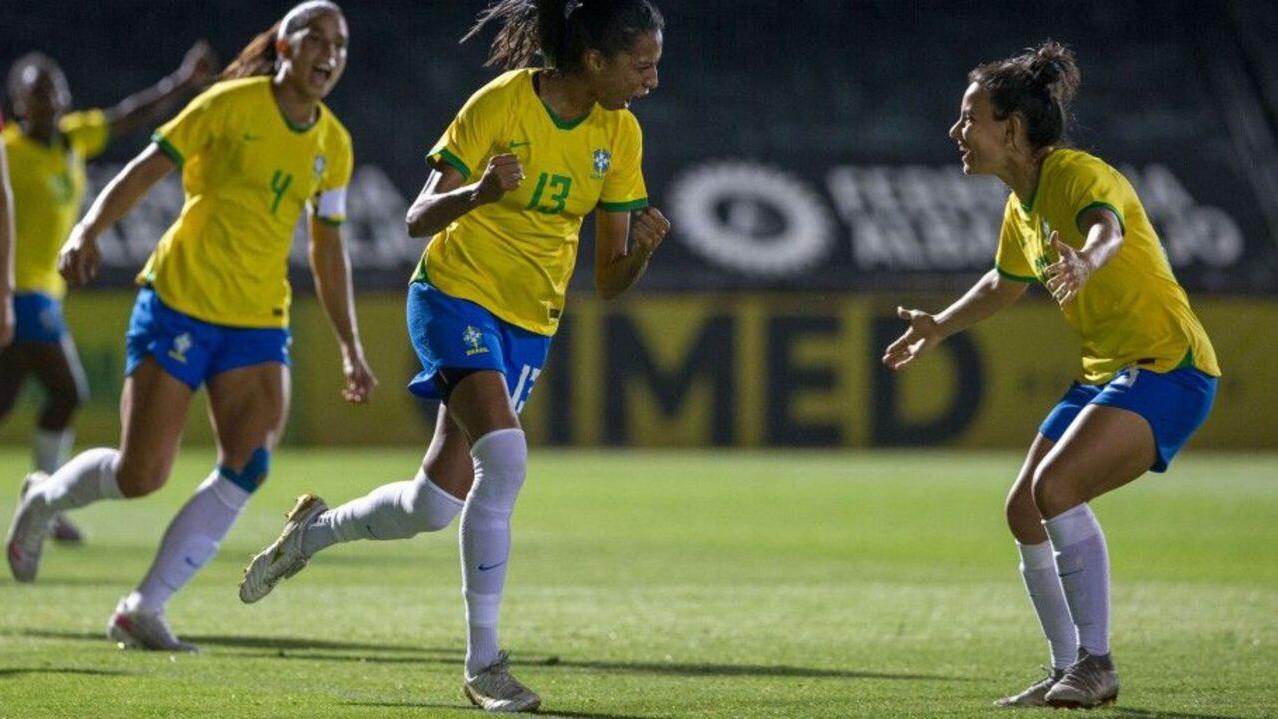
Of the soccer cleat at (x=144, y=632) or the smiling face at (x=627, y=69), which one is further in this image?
the soccer cleat at (x=144, y=632)

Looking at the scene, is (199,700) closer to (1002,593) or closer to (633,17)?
(633,17)

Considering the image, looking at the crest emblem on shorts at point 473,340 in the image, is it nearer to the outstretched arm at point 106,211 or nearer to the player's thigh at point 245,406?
the outstretched arm at point 106,211

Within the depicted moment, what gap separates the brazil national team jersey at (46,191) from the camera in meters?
12.7

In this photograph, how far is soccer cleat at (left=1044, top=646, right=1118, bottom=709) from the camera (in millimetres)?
6531

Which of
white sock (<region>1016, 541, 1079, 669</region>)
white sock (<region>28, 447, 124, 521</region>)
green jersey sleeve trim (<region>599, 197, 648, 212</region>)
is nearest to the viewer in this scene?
white sock (<region>1016, 541, 1079, 669</region>)

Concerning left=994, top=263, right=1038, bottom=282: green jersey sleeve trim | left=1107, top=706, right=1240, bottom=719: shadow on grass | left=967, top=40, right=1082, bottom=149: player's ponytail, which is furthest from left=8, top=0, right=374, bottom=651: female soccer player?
left=1107, top=706, right=1240, bottom=719: shadow on grass

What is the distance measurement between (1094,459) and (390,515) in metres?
2.28

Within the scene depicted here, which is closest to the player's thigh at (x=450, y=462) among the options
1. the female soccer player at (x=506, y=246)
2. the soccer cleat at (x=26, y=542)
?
the female soccer player at (x=506, y=246)

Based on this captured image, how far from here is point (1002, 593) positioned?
10.6m

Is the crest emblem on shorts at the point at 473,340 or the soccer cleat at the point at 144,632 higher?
the crest emblem on shorts at the point at 473,340

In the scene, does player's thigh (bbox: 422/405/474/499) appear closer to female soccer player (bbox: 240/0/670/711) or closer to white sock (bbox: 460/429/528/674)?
female soccer player (bbox: 240/0/670/711)

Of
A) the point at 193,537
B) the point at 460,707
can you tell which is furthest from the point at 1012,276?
the point at 193,537

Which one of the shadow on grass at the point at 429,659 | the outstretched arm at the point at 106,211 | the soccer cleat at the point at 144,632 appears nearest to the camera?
the shadow on grass at the point at 429,659

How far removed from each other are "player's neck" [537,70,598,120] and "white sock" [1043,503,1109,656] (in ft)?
6.40
